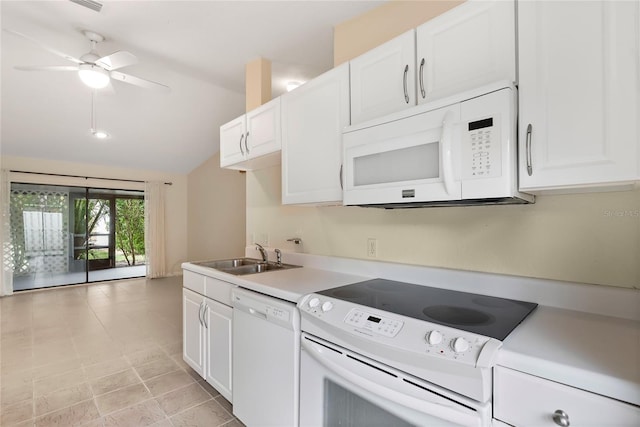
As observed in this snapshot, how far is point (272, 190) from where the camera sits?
109 inches

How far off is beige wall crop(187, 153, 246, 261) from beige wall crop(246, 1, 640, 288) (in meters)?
3.28

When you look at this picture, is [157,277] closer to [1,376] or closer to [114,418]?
[1,376]

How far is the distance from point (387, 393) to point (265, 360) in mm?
781

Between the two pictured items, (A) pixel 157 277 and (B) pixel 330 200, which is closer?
(B) pixel 330 200

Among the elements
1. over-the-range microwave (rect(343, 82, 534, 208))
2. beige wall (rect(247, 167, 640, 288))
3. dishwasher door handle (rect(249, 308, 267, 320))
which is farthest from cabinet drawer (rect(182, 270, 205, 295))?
over-the-range microwave (rect(343, 82, 534, 208))

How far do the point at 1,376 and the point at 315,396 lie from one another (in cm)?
285

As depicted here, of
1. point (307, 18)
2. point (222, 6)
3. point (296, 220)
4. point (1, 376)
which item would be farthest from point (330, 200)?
point (1, 376)

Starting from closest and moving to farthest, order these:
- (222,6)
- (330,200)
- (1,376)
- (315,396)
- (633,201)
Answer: (633,201)
(315,396)
(330,200)
(222,6)
(1,376)

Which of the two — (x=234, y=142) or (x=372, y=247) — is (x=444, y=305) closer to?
(x=372, y=247)

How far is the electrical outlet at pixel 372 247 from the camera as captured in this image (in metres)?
1.96

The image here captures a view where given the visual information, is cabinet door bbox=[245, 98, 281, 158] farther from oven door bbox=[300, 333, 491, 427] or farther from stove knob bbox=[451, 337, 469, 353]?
stove knob bbox=[451, 337, 469, 353]

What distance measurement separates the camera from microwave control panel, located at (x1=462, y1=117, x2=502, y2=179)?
1.09 meters

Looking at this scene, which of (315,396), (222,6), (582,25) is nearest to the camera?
(582,25)

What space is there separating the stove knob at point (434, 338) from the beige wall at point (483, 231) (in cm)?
70
